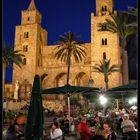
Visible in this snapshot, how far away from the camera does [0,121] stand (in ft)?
8.20

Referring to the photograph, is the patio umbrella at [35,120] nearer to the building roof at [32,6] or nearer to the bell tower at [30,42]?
the bell tower at [30,42]

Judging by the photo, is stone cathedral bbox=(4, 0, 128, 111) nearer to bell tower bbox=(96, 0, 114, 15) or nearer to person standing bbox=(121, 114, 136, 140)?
bell tower bbox=(96, 0, 114, 15)

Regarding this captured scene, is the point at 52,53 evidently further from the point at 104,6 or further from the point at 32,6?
the point at 104,6

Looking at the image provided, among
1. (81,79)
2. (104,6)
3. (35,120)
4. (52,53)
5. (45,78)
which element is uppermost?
(104,6)

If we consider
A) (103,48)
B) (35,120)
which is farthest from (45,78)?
(35,120)

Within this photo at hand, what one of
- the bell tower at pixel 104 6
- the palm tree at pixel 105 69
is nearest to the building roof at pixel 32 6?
the bell tower at pixel 104 6

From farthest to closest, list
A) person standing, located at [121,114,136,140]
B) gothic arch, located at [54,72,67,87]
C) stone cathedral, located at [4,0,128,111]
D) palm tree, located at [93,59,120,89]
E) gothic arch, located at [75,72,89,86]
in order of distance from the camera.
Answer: gothic arch, located at [54,72,67,87], gothic arch, located at [75,72,89,86], stone cathedral, located at [4,0,128,111], palm tree, located at [93,59,120,89], person standing, located at [121,114,136,140]

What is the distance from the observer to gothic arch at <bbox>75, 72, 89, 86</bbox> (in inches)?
2003

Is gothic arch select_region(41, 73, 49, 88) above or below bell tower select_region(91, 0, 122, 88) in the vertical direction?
below

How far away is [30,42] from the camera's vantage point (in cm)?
5453

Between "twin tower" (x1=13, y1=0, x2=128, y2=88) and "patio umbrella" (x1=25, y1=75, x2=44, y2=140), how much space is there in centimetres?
3888

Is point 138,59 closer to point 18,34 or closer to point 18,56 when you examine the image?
point 18,56

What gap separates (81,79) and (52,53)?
25.9ft

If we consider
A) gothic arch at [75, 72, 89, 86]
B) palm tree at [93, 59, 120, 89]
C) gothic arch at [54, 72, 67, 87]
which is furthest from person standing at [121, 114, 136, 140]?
→ gothic arch at [54, 72, 67, 87]
